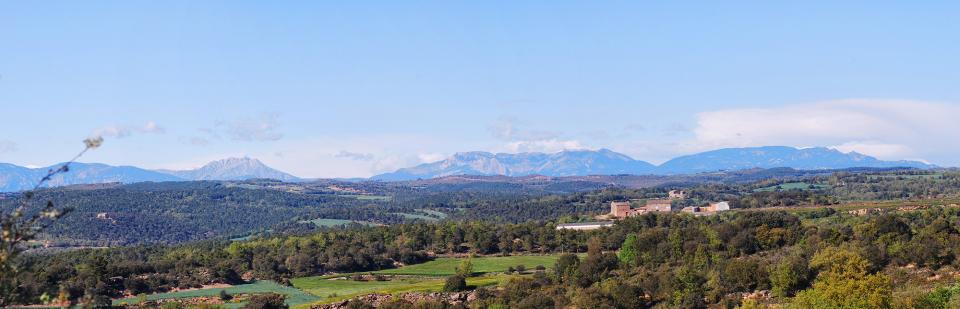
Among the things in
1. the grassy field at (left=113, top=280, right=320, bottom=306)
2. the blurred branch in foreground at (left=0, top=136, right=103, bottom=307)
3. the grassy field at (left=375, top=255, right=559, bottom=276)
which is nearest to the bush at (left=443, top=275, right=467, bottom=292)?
the grassy field at (left=113, top=280, right=320, bottom=306)

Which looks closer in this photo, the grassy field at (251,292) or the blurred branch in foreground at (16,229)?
the blurred branch in foreground at (16,229)

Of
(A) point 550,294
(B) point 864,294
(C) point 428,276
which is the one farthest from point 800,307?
(C) point 428,276

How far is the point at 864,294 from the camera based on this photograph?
3716 centimetres

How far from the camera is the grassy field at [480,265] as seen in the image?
8556 cm

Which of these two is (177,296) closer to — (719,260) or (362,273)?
(362,273)

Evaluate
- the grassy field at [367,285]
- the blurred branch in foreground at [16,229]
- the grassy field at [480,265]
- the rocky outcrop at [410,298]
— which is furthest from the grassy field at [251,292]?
the blurred branch in foreground at [16,229]

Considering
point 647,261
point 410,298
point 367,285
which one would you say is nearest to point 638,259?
point 647,261

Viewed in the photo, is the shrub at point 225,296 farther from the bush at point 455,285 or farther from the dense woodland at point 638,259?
the bush at point 455,285

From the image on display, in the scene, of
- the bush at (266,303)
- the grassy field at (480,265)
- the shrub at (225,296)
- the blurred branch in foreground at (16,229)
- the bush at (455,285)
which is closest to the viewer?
the blurred branch in foreground at (16,229)

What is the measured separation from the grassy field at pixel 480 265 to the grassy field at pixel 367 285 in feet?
15.8

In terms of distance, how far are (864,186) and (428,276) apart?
395 ft

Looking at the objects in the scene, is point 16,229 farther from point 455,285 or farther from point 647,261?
point 647,261

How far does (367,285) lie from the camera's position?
76938 millimetres

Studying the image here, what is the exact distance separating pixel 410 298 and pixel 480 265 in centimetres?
2631
